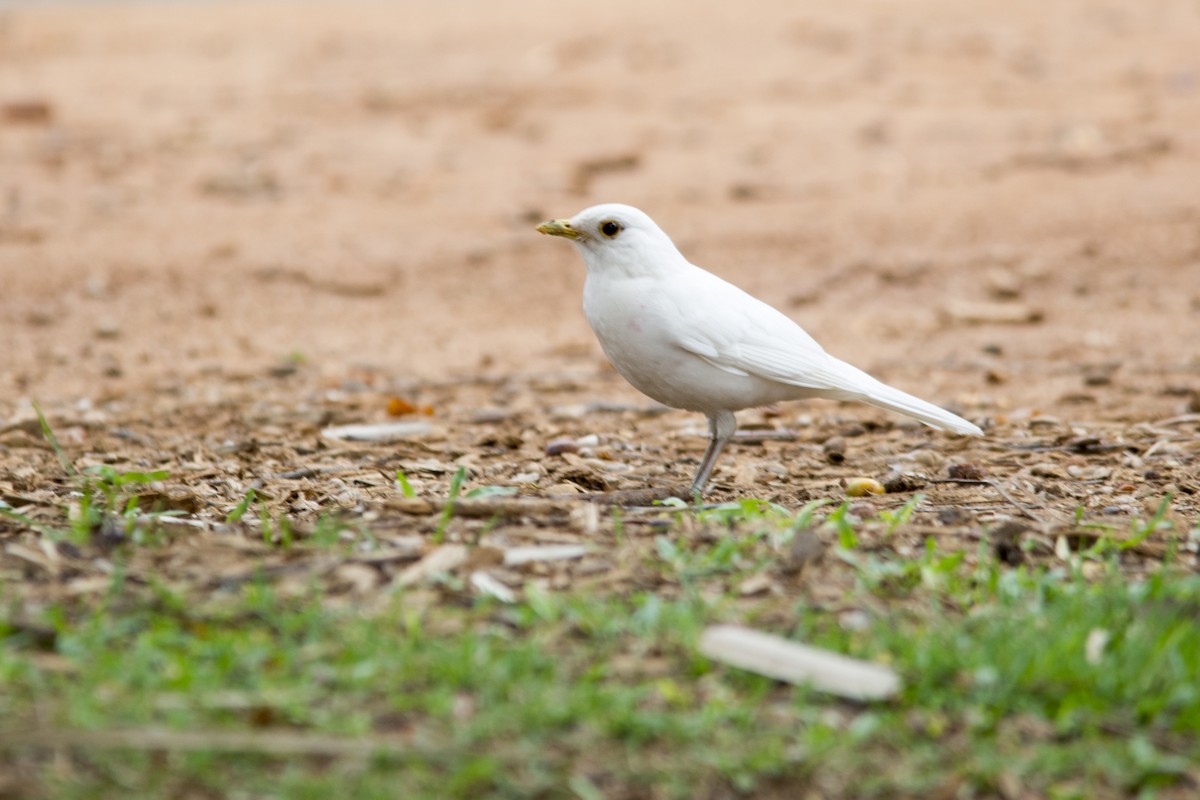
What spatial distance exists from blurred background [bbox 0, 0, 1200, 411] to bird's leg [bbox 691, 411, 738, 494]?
2325 mm

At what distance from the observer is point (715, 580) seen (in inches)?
147

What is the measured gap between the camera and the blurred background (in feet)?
27.7

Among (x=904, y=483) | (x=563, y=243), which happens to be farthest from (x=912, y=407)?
(x=563, y=243)

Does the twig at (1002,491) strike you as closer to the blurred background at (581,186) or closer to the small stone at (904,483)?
the small stone at (904,483)

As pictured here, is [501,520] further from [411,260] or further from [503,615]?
[411,260]

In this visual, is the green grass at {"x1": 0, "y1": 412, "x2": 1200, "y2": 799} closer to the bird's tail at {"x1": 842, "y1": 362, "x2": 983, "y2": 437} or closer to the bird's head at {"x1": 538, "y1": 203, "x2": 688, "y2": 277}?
the bird's tail at {"x1": 842, "y1": 362, "x2": 983, "y2": 437}

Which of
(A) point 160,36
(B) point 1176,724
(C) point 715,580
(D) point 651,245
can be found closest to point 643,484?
(D) point 651,245

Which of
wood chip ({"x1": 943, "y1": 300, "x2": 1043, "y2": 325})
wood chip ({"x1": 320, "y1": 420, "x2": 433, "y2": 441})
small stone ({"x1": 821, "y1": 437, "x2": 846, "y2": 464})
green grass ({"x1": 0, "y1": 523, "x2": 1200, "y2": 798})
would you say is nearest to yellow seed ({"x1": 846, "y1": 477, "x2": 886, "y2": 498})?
small stone ({"x1": 821, "y1": 437, "x2": 846, "y2": 464})

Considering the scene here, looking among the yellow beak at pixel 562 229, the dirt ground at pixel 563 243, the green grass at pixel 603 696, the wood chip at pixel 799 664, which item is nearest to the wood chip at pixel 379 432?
the dirt ground at pixel 563 243

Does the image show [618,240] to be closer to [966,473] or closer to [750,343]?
[750,343]

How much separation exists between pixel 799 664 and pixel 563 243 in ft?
23.5

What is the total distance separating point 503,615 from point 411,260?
→ 22.1 feet

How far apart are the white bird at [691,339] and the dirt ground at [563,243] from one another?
1.12 feet

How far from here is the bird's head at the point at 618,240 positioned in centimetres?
492
